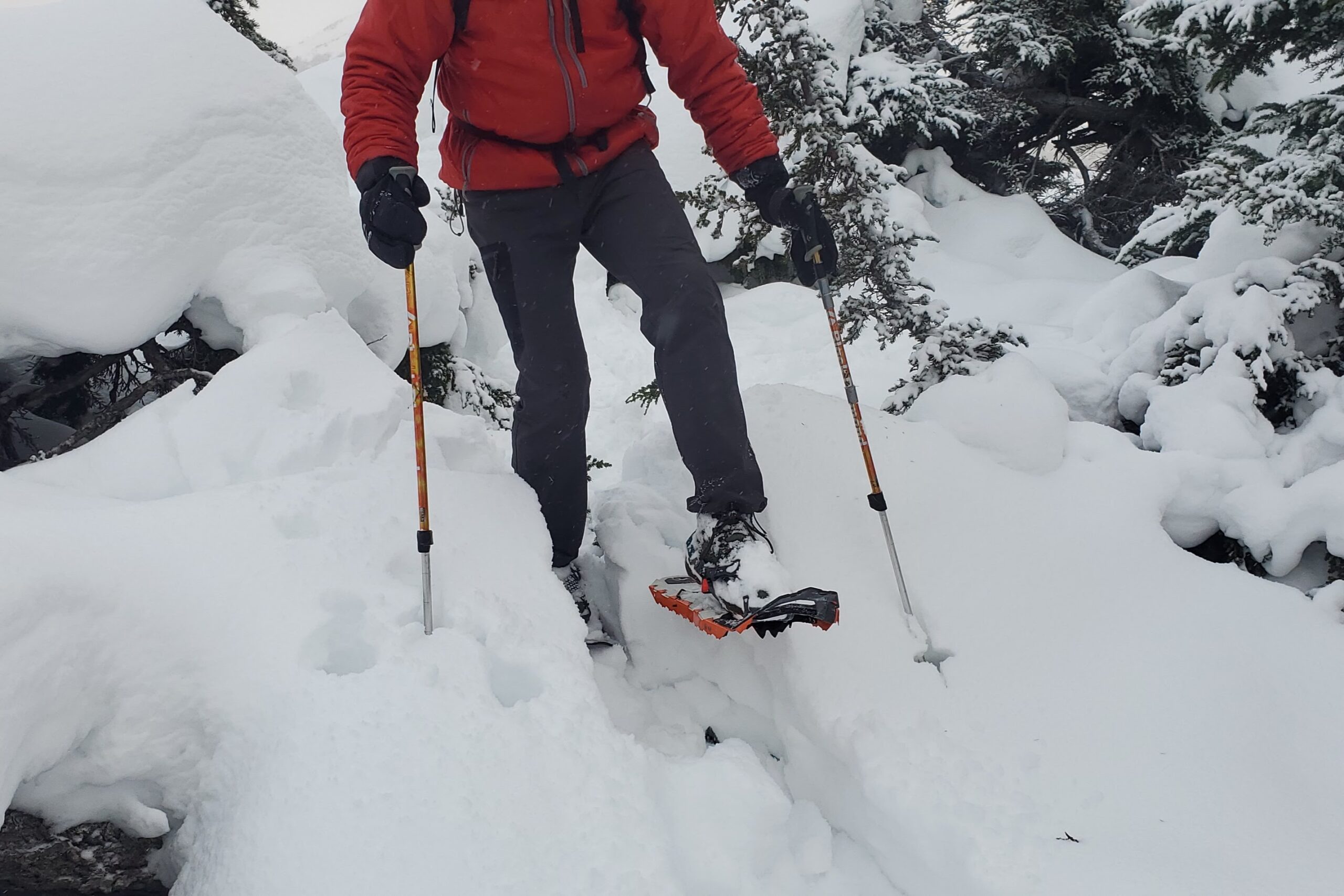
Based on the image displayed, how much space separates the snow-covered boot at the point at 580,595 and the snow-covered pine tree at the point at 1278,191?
11.5ft

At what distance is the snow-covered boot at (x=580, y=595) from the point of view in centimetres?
306

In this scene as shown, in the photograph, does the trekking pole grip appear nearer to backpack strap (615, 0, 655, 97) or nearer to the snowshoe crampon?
backpack strap (615, 0, 655, 97)

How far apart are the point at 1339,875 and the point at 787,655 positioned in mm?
1433

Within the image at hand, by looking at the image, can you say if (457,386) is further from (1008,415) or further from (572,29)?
(1008,415)

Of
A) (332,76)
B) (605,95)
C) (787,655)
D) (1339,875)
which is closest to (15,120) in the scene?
(605,95)

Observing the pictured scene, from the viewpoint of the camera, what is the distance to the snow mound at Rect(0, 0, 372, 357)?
10.2ft

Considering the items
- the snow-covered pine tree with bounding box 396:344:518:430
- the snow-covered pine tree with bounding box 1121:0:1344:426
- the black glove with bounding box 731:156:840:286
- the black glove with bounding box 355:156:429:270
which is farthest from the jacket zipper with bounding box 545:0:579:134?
the snow-covered pine tree with bounding box 1121:0:1344:426

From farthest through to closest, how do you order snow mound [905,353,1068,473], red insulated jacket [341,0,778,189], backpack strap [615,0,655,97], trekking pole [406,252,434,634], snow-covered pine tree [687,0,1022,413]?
1. snow-covered pine tree [687,0,1022,413]
2. snow mound [905,353,1068,473]
3. backpack strap [615,0,655,97]
4. red insulated jacket [341,0,778,189]
5. trekking pole [406,252,434,634]

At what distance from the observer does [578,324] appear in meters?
2.86

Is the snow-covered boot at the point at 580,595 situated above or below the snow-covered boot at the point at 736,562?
below

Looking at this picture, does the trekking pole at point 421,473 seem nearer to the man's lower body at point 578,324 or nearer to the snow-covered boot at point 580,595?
the man's lower body at point 578,324

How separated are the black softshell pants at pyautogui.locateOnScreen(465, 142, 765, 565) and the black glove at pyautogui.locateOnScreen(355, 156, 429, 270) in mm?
379

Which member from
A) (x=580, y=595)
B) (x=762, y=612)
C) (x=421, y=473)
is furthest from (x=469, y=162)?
(x=762, y=612)

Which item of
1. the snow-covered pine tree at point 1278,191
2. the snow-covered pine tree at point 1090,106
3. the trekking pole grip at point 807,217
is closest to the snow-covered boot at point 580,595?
the trekking pole grip at point 807,217
